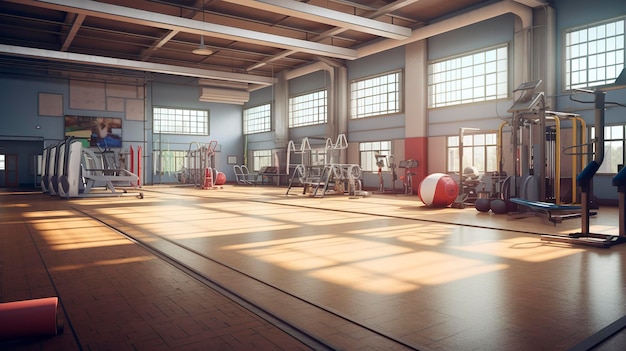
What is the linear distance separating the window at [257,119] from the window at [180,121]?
6.93ft

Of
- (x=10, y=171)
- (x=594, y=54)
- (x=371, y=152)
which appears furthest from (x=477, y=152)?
(x=10, y=171)

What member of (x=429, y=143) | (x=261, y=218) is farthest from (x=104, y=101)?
(x=261, y=218)

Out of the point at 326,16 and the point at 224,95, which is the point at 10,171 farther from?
the point at 326,16

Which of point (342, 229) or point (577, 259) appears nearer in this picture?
point (577, 259)

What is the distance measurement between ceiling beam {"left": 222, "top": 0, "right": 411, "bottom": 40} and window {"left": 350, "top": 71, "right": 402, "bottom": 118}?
2137mm

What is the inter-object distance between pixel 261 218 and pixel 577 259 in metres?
4.64

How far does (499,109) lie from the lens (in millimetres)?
11891

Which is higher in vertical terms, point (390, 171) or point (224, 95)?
point (224, 95)

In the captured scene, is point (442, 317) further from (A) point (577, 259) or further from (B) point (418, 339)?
(A) point (577, 259)

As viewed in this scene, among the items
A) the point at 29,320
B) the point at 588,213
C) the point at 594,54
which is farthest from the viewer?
the point at 594,54

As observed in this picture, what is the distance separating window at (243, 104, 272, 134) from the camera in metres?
22.2

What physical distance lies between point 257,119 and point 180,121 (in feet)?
12.7

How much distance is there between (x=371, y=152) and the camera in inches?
645

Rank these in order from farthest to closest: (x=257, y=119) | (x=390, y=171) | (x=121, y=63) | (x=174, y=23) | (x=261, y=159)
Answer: (x=257, y=119), (x=261, y=159), (x=121, y=63), (x=390, y=171), (x=174, y=23)
